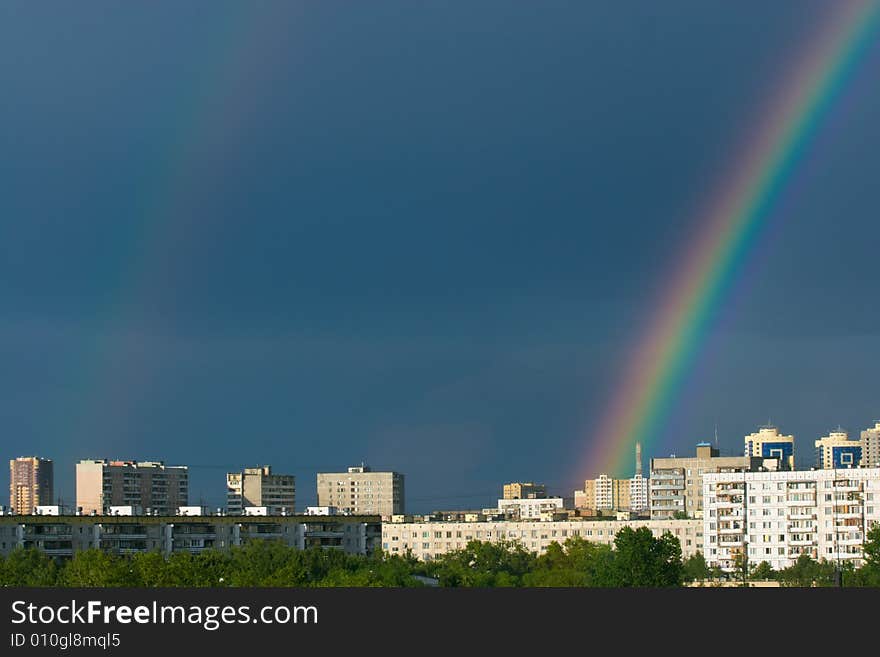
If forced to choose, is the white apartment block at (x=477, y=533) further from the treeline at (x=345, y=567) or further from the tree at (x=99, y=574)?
the tree at (x=99, y=574)

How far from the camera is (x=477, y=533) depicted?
563 feet

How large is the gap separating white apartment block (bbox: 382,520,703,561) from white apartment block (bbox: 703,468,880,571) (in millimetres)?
20769

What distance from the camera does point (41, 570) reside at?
320 feet

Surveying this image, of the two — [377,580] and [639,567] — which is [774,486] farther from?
[377,580]

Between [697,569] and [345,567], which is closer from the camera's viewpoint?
[345,567]

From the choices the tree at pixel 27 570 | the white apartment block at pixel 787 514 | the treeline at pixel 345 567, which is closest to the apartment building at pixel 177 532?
the treeline at pixel 345 567

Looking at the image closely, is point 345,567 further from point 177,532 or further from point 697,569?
point 697,569

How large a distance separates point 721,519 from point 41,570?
67732 mm

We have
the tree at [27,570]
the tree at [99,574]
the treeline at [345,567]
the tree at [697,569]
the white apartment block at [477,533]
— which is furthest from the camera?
the white apartment block at [477,533]

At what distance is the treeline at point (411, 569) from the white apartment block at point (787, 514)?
4.59 meters

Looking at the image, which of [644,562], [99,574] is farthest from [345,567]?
[99,574]

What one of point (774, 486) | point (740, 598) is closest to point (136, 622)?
point (740, 598)

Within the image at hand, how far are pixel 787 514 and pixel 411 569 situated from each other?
130 ft

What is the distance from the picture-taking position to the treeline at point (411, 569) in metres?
84.0
